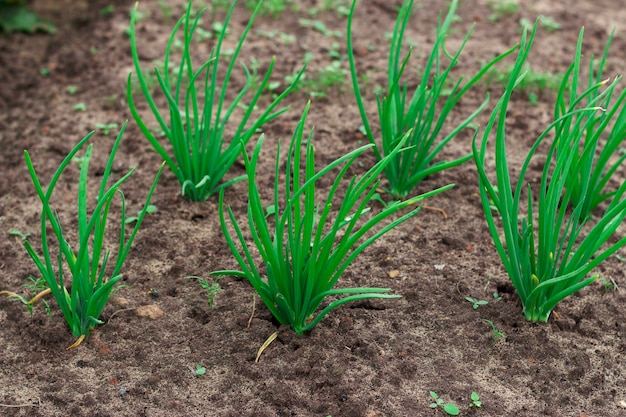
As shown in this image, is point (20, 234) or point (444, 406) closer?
point (444, 406)

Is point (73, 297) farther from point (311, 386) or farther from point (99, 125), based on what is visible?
point (99, 125)

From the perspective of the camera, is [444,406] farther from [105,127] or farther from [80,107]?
[80,107]

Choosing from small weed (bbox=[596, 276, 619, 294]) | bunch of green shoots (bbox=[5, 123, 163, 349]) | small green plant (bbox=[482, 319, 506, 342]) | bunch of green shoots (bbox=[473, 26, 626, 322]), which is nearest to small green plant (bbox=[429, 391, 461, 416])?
small green plant (bbox=[482, 319, 506, 342])

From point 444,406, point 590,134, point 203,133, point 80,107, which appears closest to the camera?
point 444,406

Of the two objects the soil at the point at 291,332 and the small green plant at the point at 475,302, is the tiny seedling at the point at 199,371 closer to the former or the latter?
the soil at the point at 291,332

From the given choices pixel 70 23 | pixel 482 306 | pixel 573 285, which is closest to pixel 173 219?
pixel 482 306

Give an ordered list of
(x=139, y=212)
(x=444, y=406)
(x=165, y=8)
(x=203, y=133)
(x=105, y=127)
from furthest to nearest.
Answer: (x=165, y=8) → (x=105, y=127) → (x=139, y=212) → (x=203, y=133) → (x=444, y=406)

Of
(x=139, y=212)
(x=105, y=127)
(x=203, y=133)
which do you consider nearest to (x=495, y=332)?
(x=203, y=133)
